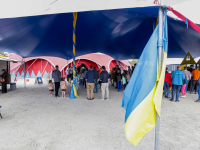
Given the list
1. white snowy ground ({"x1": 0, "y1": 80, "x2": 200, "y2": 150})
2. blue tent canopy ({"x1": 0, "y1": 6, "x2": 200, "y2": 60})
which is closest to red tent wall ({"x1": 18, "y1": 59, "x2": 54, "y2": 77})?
blue tent canopy ({"x1": 0, "y1": 6, "x2": 200, "y2": 60})

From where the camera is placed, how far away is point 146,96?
1553 millimetres

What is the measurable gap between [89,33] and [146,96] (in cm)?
685

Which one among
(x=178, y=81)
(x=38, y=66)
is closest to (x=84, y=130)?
(x=178, y=81)

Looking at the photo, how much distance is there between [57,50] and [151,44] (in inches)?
383

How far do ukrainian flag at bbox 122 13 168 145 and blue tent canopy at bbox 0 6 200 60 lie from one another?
265 cm

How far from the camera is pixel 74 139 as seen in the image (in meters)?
2.65

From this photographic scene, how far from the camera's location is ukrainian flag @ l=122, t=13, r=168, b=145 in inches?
59.9

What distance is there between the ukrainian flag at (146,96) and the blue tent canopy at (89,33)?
265 centimetres

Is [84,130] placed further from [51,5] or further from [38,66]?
[38,66]

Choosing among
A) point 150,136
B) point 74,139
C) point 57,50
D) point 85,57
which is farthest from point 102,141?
point 85,57

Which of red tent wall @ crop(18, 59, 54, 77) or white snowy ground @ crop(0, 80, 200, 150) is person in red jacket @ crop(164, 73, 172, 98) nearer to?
white snowy ground @ crop(0, 80, 200, 150)

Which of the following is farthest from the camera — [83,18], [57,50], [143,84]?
[57,50]

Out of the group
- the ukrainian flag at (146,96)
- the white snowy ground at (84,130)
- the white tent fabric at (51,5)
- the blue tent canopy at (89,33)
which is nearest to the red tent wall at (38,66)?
the blue tent canopy at (89,33)

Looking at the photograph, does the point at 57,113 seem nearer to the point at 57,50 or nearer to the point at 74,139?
the point at 74,139
